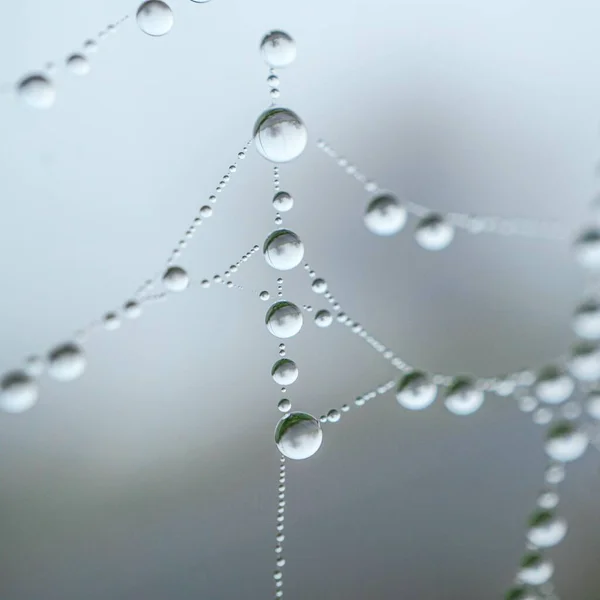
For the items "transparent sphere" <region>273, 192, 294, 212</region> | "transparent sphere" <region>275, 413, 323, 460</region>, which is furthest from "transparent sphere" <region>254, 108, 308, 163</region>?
"transparent sphere" <region>275, 413, 323, 460</region>

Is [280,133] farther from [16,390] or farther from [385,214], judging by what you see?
[16,390]

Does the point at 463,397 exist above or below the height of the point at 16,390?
above

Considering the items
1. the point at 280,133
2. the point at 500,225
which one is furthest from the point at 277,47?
the point at 500,225

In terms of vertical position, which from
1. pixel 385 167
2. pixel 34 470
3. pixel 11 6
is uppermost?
pixel 385 167

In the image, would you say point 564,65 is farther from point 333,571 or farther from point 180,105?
point 333,571

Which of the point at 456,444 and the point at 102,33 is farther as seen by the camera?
the point at 456,444

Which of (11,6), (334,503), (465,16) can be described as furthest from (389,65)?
(334,503)

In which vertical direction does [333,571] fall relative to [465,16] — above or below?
below
